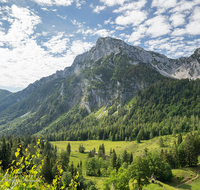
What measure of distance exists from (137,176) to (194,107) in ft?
629

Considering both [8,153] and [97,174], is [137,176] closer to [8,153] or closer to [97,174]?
[97,174]

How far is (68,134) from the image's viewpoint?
198 meters

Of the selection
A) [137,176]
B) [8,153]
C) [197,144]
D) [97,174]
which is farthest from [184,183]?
[8,153]

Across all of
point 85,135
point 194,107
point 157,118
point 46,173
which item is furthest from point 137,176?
point 194,107

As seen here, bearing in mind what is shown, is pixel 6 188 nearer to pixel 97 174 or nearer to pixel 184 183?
pixel 184 183

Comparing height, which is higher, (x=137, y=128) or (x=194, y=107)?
(x=194, y=107)

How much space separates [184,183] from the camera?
53.4m

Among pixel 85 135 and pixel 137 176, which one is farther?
pixel 85 135

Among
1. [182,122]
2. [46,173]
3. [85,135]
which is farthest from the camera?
[85,135]

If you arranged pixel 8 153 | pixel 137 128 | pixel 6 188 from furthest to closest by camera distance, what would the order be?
1. pixel 137 128
2. pixel 8 153
3. pixel 6 188

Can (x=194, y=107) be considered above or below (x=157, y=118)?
above

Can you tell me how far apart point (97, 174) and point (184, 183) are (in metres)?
46.3

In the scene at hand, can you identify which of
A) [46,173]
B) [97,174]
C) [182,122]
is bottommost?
[97,174]

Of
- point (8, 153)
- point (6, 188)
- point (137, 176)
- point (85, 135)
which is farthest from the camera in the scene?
point (85, 135)
